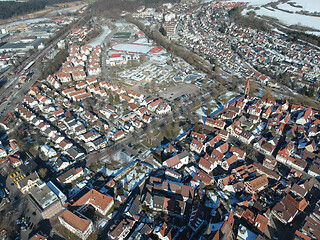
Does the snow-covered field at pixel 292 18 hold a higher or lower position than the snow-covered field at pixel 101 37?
lower

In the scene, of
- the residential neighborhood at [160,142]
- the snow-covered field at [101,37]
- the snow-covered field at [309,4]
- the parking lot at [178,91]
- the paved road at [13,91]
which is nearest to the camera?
the residential neighborhood at [160,142]

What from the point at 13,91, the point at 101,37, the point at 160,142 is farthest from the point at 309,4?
the point at 13,91

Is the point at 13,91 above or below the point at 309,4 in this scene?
above

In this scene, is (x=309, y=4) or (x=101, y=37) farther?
(x=309, y=4)

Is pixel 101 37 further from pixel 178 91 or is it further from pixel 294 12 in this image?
pixel 294 12

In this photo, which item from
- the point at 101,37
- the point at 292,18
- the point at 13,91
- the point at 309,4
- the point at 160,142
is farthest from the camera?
the point at 309,4

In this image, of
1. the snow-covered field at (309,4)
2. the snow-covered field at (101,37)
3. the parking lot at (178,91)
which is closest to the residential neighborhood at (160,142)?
the parking lot at (178,91)

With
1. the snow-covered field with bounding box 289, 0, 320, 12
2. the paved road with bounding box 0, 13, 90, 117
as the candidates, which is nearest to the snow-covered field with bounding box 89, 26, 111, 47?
the paved road with bounding box 0, 13, 90, 117

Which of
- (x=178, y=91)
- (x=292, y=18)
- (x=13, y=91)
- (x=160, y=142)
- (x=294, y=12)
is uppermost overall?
(x=13, y=91)

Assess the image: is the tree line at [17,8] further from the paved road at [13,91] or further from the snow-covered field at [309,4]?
the snow-covered field at [309,4]
